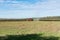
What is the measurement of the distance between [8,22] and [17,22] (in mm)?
671

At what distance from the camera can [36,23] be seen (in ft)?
44.4

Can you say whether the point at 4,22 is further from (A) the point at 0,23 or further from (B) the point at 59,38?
(B) the point at 59,38

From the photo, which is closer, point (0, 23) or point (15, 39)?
point (15, 39)

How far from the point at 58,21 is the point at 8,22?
3671 mm

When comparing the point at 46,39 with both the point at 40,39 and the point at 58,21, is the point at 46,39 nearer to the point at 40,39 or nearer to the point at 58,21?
the point at 40,39

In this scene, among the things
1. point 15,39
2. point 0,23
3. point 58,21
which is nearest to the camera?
point 15,39

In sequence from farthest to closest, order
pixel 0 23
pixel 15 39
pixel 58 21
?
1. pixel 58 21
2. pixel 0 23
3. pixel 15 39

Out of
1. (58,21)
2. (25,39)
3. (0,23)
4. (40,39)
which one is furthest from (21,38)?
(58,21)

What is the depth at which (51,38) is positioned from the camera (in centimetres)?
817

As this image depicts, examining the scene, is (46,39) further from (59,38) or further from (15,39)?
(15,39)

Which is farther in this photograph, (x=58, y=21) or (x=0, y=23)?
(x=58, y=21)

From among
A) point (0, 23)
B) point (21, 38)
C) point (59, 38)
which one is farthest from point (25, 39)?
point (0, 23)

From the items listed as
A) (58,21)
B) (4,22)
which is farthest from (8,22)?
(58,21)

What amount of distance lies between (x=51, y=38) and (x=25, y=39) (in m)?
1.14
